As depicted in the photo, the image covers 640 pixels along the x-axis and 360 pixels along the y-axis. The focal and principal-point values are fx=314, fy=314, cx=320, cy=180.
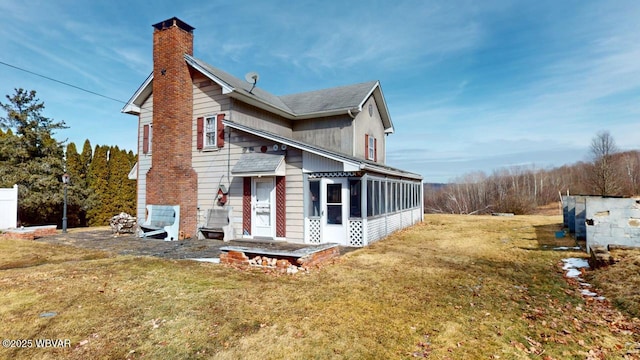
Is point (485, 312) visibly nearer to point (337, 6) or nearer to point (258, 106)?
point (258, 106)

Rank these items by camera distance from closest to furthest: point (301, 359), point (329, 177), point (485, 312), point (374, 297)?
point (301, 359) → point (485, 312) → point (374, 297) → point (329, 177)

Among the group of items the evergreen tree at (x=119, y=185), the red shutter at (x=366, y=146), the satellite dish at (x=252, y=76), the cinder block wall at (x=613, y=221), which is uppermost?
the satellite dish at (x=252, y=76)

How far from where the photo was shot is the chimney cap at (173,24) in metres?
13.1

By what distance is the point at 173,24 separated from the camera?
13.1 metres

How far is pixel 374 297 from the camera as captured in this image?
5.67 meters

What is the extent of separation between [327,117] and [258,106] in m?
3.51

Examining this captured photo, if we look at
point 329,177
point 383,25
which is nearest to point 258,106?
point 329,177

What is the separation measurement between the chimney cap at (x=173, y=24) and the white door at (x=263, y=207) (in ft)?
24.3

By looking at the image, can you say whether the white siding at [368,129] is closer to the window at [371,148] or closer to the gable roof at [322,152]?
the window at [371,148]

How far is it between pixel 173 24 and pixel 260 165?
735 cm

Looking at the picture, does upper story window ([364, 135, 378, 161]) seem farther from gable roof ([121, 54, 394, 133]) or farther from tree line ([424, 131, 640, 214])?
tree line ([424, 131, 640, 214])

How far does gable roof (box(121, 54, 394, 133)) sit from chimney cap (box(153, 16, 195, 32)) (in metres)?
1.29

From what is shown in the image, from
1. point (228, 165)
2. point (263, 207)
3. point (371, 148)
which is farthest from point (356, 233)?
point (371, 148)

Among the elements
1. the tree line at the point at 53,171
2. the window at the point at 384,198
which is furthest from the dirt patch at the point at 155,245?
the tree line at the point at 53,171
